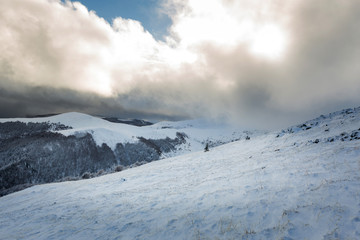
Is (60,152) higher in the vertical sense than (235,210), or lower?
higher

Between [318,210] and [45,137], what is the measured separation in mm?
101074

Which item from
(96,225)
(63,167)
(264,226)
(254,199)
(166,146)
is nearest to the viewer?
(264,226)

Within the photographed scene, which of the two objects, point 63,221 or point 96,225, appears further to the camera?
point 63,221

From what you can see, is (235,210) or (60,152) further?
(60,152)

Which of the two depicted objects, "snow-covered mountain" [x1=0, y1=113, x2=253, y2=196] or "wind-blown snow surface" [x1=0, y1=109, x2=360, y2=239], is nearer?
"wind-blown snow surface" [x1=0, y1=109, x2=360, y2=239]

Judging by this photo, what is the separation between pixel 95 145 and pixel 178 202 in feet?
294

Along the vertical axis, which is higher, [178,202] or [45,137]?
[45,137]

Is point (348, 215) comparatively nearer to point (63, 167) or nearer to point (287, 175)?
point (287, 175)

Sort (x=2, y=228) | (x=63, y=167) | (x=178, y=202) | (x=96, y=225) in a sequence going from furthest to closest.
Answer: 1. (x=63, y=167)
2. (x=2, y=228)
3. (x=178, y=202)
4. (x=96, y=225)

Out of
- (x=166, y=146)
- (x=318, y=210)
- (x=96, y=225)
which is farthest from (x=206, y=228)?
(x=166, y=146)

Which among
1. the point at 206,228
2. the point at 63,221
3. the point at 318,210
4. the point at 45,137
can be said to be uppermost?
the point at 45,137

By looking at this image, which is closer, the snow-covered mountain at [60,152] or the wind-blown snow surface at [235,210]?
the wind-blown snow surface at [235,210]

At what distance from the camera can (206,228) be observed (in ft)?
20.5

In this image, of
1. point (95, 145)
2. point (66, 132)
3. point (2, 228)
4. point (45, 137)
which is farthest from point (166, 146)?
point (2, 228)
